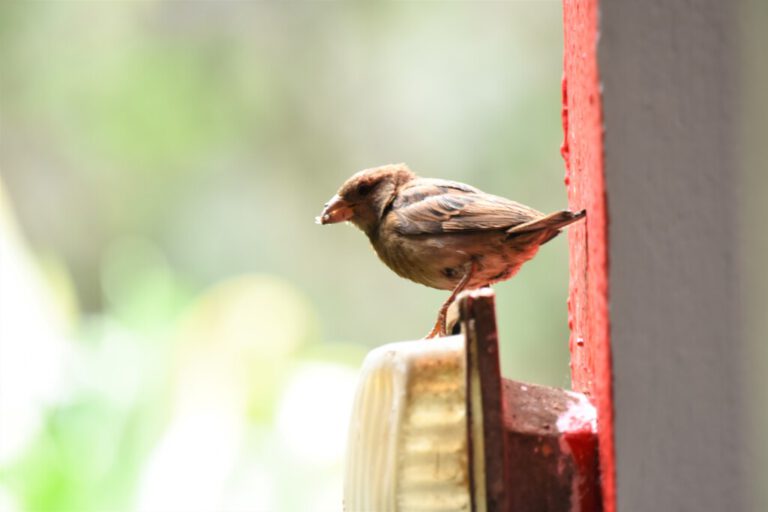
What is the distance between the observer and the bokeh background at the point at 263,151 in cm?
452

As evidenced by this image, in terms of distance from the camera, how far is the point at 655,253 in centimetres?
86

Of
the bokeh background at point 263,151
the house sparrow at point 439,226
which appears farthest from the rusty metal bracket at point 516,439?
the bokeh background at point 263,151

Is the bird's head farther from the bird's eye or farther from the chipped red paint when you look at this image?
the chipped red paint

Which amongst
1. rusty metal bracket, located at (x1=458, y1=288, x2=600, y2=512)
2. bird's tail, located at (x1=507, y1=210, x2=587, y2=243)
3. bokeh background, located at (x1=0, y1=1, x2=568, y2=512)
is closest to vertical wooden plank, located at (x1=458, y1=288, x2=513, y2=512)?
rusty metal bracket, located at (x1=458, y1=288, x2=600, y2=512)

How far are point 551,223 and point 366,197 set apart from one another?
0.53 m

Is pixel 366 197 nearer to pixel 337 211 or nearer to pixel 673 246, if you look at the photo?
pixel 337 211

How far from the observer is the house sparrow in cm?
167

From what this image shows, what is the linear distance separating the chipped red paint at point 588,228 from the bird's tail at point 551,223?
0.05ft

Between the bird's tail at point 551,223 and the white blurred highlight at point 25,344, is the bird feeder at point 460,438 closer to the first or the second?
the bird's tail at point 551,223

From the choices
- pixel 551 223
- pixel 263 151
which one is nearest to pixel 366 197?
pixel 551 223

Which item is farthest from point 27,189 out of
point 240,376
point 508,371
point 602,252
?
point 602,252

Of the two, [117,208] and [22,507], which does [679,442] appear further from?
[117,208]

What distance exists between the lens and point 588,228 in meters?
1.11

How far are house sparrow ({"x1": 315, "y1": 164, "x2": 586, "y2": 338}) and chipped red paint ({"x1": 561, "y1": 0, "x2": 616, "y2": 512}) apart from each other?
287 mm
